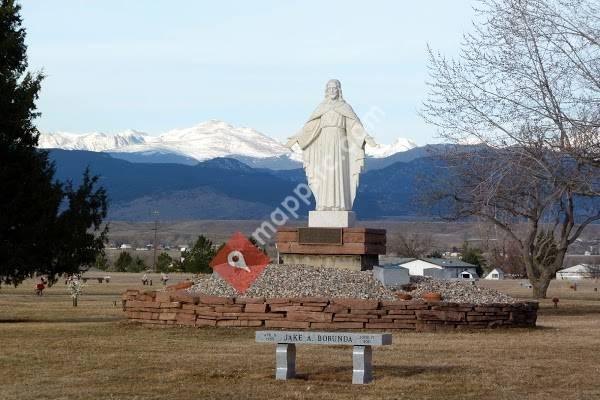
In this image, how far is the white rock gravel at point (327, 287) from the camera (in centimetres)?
2184

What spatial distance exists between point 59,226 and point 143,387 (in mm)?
12437

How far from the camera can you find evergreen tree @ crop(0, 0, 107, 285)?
24.7 metres

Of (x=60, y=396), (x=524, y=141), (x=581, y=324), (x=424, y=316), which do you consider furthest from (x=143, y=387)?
(x=581, y=324)

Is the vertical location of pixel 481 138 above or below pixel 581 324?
above

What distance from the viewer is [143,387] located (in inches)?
528

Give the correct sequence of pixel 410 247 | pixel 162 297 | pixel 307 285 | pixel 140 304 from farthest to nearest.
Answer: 1. pixel 410 247
2. pixel 140 304
3. pixel 162 297
4. pixel 307 285

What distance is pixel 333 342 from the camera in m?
13.7

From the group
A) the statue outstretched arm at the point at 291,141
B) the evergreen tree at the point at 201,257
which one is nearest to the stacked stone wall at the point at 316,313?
the statue outstretched arm at the point at 291,141

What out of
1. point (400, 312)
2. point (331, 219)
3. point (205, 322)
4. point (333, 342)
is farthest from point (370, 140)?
point (333, 342)

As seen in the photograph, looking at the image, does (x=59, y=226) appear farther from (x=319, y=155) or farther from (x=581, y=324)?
(x=581, y=324)

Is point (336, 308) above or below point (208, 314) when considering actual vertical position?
above

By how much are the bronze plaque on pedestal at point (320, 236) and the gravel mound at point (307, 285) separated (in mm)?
647

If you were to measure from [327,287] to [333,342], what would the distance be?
822 cm

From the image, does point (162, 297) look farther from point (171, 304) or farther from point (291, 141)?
point (291, 141)
